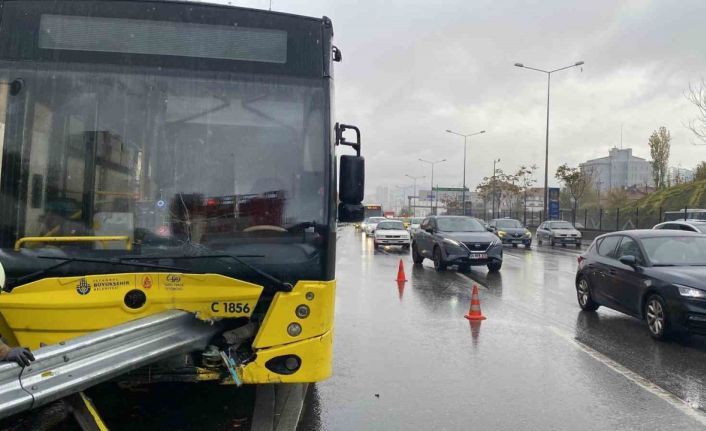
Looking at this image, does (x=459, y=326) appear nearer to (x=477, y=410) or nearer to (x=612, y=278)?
(x=612, y=278)

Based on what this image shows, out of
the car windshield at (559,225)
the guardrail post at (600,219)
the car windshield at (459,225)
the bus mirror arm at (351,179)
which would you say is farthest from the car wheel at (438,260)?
the guardrail post at (600,219)

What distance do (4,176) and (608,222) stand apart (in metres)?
43.5

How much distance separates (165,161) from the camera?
161 inches

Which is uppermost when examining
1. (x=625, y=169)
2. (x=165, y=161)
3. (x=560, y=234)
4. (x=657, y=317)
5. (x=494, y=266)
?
(x=625, y=169)

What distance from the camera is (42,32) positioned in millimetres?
4090

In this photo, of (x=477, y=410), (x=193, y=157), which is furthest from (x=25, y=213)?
(x=477, y=410)

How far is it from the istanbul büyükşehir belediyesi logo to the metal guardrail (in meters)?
0.46

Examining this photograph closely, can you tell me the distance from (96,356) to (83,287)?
2.61 ft

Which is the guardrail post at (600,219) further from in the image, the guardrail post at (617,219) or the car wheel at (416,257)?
the car wheel at (416,257)

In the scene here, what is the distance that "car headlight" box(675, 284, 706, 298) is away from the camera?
6.93 meters

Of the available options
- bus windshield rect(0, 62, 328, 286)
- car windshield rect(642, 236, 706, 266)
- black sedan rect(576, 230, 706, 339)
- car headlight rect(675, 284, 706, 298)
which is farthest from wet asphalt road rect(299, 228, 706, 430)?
bus windshield rect(0, 62, 328, 286)

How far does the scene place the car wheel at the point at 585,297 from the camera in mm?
9742

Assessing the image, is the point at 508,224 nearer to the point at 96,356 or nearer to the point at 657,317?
the point at 657,317

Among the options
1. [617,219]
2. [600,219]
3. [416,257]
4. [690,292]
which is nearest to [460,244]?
[416,257]
